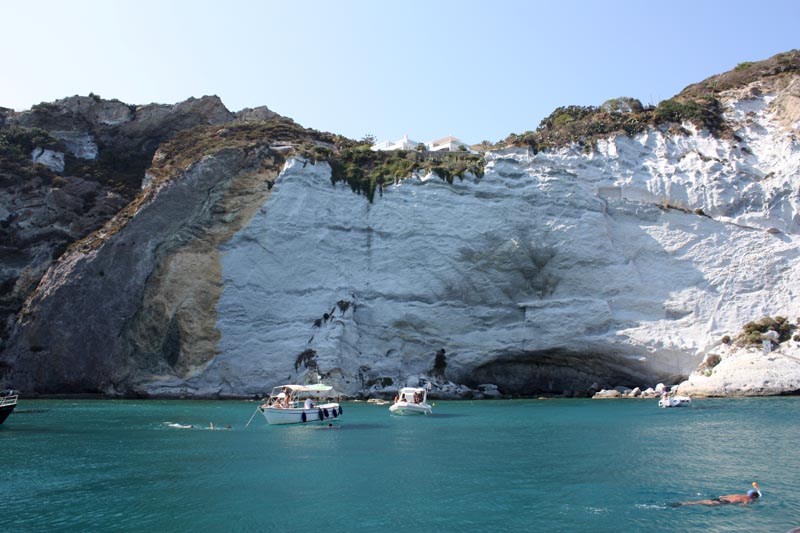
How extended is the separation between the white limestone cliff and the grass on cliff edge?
1.44m

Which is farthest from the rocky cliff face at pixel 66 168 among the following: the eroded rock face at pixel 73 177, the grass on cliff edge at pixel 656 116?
the grass on cliff edge at pixel 656 116

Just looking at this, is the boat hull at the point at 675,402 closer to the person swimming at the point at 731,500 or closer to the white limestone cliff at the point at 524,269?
the white limestone cliff at the point at 524,269

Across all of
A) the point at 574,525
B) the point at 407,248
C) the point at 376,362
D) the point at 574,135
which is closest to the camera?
the point at 574,525

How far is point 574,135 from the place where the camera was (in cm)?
5625

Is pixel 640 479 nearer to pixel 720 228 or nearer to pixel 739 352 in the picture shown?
pixel 739 352

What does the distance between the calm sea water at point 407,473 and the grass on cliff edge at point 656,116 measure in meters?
28.8

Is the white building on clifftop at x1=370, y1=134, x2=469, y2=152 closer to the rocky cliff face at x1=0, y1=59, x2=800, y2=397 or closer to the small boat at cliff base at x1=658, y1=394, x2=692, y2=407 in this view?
the rocky cliff face at x1=0, y1=59, x2=800, y2=397

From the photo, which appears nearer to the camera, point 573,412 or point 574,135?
point 573,412

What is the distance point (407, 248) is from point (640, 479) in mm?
34617

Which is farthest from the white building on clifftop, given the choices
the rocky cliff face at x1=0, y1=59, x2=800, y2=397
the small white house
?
the rocky cliff face at x1=0, y1=59, x2=800, y2=397

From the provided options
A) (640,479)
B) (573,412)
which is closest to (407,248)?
(573,412)

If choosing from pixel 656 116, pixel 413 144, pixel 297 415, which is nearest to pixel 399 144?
pixel 413 144

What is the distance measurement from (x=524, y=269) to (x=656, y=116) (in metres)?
18.8

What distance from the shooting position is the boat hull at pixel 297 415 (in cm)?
3225
